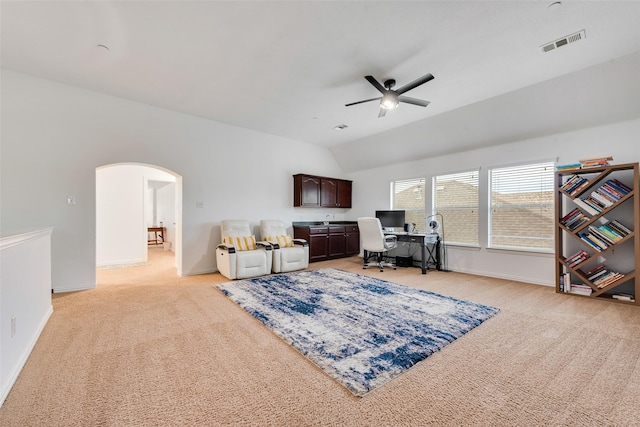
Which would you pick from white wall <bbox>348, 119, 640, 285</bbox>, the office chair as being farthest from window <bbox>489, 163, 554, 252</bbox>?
the office chair

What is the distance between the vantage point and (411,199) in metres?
6.46

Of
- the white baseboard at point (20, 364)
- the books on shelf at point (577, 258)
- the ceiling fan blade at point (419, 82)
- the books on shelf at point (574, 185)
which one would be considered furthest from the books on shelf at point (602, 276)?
the white baseboard at point (20, 364)

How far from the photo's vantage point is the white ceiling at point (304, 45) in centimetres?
242

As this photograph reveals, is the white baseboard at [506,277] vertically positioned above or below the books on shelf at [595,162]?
below

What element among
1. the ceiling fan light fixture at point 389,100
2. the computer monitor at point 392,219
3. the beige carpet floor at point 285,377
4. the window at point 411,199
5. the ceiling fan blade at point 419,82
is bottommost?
the beige carpet floor at point 285,377

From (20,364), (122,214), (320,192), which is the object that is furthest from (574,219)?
(122,214)

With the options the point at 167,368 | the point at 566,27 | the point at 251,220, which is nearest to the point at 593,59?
the point at 566,27

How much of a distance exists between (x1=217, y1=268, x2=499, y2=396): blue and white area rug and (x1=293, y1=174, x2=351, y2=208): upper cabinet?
101 inches

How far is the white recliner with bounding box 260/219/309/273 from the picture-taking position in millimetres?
5207

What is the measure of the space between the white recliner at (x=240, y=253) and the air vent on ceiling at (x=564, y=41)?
476 centimetres

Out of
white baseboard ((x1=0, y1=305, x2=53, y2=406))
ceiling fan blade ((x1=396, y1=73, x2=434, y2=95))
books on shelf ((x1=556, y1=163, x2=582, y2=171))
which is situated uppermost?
ceiling fan blade ((x1=396, y1=73, x2=434, y2=95))

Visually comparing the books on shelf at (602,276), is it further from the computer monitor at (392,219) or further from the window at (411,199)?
the computer monitor at (392,219)

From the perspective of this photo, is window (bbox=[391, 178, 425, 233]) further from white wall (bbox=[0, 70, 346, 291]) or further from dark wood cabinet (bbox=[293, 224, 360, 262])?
white wall (bbox=[0, 70, 346, 291])

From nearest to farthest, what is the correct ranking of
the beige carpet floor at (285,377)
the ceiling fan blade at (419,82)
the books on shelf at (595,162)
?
1. the beige carpet floor at (285,377)
2. the ceiling fan blade at (419,82)
3. the books on shelf at (595,162)
